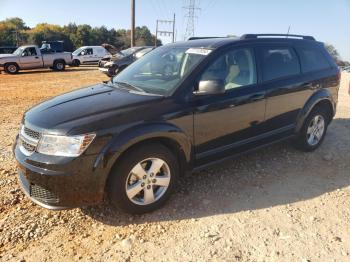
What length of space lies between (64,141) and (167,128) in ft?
3.30

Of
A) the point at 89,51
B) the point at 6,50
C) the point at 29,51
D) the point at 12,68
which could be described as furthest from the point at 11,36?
the point at 12,68

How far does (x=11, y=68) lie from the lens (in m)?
21.1

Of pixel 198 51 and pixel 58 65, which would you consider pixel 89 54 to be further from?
pixel 198 51

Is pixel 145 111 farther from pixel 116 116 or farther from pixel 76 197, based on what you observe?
pixel 76 197

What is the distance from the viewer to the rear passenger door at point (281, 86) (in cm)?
445

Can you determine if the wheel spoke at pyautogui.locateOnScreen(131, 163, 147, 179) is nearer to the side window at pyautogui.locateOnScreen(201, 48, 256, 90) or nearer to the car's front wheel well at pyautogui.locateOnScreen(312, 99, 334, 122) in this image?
the side window at pyautogui.locateOnScreen(201, 48, 256, 90)

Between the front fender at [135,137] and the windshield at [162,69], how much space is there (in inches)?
17.7

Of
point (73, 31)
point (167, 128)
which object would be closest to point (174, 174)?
point (167, 128)

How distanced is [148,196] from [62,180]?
92cm

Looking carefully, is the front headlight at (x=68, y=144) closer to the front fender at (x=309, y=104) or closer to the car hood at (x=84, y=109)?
the car hood at (x=84, y=109)

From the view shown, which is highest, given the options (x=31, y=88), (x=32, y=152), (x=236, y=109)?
(x=236, y=109)

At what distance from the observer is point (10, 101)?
10133 mm

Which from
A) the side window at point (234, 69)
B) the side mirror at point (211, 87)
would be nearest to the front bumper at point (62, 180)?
the side mirror at point (211, 87)

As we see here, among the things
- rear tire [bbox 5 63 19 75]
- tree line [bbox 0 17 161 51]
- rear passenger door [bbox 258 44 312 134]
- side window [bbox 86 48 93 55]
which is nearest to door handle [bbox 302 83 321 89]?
rear passenger door [bbox 258 44 312 134]
